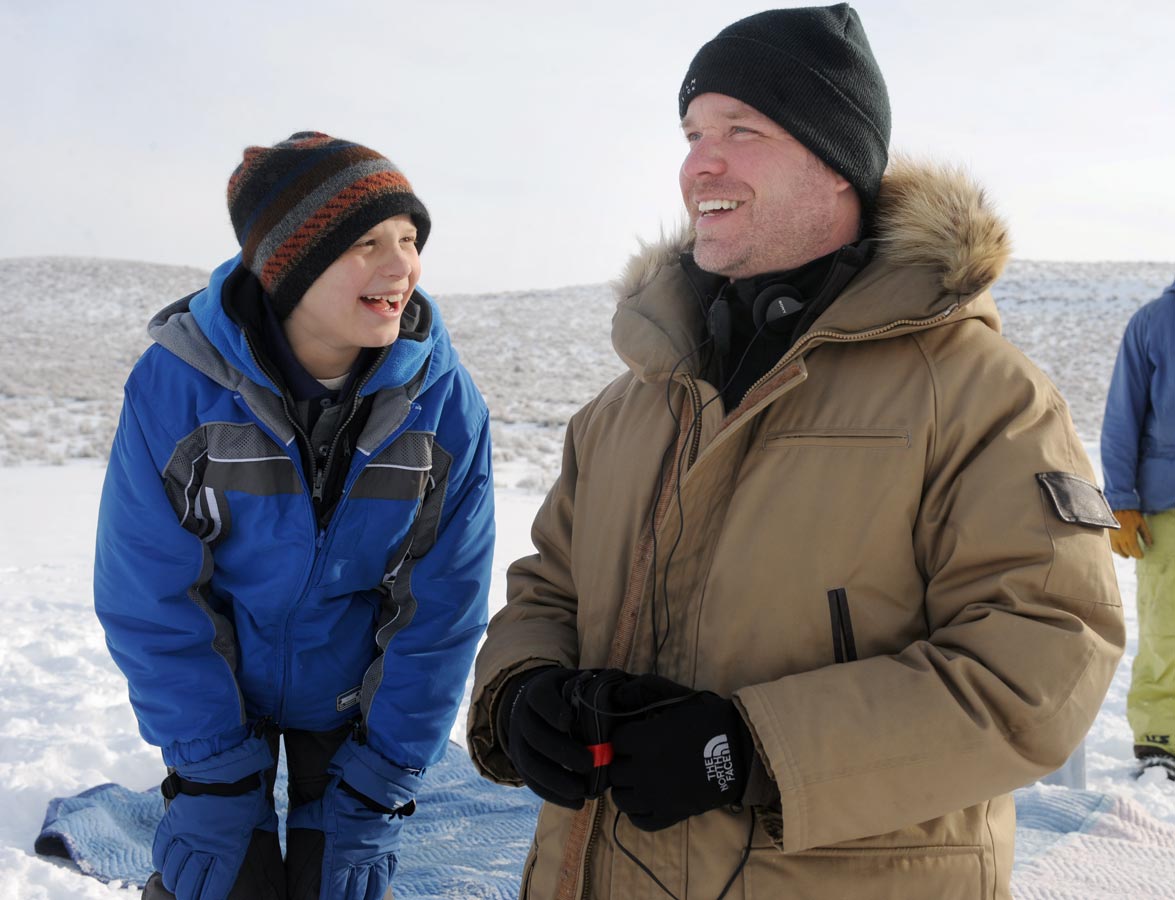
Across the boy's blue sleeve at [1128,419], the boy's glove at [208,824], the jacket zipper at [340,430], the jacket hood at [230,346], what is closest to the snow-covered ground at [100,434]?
the boy's glove at [208,824]

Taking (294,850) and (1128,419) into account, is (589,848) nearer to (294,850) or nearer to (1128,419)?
(294,850)

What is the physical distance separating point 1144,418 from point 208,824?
13.6 feet

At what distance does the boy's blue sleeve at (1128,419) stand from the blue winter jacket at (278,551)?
10.3 ft

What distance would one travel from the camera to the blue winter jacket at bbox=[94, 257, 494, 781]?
A: 2.21 meters

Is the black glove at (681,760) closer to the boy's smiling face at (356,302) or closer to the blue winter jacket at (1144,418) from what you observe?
the boy's smiling face at (356,302)

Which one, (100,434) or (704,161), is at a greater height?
(704,161)

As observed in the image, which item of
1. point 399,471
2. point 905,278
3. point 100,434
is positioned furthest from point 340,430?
point 100,434

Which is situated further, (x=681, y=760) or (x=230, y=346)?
(x=230, y=346)

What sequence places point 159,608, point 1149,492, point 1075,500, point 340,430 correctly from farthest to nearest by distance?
point 1149,492
point 340,430
point 159,608
point 1075,500

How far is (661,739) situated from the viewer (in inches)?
59.1

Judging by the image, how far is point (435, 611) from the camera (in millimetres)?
2477

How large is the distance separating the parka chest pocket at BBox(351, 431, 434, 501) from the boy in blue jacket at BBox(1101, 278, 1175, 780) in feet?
10.7

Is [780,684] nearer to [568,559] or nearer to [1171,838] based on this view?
[568,559]

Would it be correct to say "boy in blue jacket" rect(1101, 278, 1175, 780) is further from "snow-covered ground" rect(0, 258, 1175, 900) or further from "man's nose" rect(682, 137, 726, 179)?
"man's nose" rect(682, 137, 726, 179)
